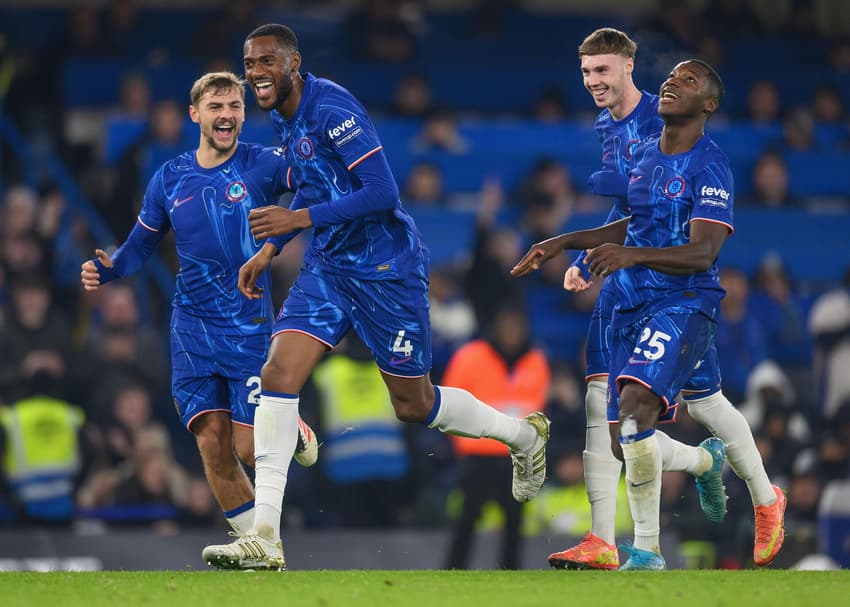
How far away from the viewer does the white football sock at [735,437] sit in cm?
727

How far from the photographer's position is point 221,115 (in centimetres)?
750

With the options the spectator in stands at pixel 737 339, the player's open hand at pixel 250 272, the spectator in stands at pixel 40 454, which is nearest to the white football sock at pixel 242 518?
the player's open hand at pixel 250 272

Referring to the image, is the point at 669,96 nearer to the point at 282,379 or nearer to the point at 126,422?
the point at 282,379

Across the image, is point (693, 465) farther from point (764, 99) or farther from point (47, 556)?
point (764, 99)

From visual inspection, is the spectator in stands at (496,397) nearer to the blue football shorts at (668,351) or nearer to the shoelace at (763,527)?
the shoelace at (763,527)

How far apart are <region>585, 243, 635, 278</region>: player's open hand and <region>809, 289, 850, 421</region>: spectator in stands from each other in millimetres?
6955

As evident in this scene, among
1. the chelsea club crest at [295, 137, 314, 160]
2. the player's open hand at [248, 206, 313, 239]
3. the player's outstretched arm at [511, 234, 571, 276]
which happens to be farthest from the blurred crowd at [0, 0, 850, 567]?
the player's open hand at [248, 206, 313, 239]

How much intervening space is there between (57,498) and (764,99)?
30.9ft

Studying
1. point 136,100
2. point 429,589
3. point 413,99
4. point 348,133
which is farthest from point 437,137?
point 429,589

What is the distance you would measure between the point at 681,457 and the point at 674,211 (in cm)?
126

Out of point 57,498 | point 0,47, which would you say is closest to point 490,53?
point 0,47

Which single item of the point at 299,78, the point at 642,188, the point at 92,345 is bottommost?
the point at 92,345

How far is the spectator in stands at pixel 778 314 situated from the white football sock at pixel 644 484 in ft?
24.6

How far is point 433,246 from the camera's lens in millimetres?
14391
